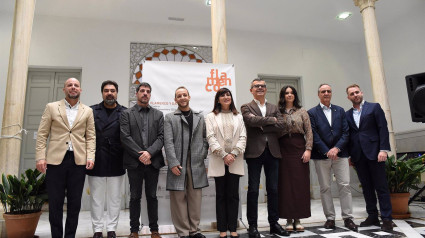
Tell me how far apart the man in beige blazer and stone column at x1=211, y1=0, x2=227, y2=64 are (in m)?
1.68

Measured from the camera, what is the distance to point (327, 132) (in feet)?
10.4

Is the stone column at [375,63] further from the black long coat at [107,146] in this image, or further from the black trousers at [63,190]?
the black trousers at [63,190]

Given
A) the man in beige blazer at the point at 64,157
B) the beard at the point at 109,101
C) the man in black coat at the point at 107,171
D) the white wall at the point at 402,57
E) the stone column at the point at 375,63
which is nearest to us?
the man in beige blazer at the point at 64,157

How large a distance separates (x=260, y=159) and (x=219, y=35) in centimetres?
170

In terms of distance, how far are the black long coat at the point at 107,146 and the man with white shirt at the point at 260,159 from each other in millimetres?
1240

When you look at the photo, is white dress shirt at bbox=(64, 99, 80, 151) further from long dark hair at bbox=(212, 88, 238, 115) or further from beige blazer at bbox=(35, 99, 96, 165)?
long dark hair at bbox=(212, 88, 238, 115)

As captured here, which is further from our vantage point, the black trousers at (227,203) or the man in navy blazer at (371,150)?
the man in navy blazer at (371,150)

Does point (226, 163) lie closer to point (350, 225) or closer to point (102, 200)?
point (102, 200)

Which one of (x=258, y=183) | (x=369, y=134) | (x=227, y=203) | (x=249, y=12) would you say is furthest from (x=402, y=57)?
(x=227, y=203)

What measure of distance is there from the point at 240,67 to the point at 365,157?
3746 mm

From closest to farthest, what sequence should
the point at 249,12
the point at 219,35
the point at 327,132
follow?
the point at 327,132, the point at 219,35, the point at 249,12

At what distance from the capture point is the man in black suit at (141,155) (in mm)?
2699

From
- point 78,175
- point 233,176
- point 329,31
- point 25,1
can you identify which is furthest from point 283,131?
point 329,31

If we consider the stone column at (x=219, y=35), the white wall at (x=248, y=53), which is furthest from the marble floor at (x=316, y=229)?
the white wall at (x=248, y=53)
